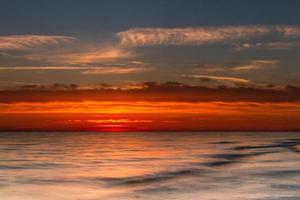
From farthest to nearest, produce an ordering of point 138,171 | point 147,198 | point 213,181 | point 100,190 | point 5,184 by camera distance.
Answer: point 138,171
point 213,181
point 5,184
point 100,190
point 147,198

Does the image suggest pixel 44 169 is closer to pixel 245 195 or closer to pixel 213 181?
pixel 213 181

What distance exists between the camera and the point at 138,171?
3712 centimetres

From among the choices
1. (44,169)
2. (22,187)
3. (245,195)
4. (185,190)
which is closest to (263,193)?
(245,195)

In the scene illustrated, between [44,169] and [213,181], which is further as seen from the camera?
[44,169]

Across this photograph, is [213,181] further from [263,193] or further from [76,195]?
[76,195]

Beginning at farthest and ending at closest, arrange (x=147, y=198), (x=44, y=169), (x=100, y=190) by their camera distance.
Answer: (x=44, y=169)
(x=100, y=190)
(x=147, y=198)

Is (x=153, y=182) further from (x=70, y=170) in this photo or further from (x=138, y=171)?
(x=70, y=170)

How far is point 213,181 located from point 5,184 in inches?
460

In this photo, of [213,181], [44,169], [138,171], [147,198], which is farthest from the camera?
[44,169]

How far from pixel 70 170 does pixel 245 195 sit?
54.3 ft

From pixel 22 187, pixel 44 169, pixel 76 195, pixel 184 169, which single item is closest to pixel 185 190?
pixel 76 195

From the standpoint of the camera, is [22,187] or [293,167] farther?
[293,167]

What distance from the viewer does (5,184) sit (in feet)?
97.0

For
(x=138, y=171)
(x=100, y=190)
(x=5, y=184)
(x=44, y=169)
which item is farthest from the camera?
(x=44, y=169)
